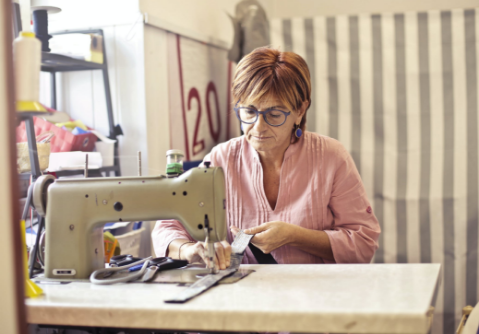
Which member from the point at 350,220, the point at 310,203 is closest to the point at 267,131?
the point at 310,203

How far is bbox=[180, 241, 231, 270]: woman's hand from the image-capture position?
136cm

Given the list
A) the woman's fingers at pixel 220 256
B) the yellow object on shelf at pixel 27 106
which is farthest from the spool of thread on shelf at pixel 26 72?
the woman's fingers at pixel 220 256

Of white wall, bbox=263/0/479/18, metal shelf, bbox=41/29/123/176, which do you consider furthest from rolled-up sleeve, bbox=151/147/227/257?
white wall, bbox=263/0/479/18

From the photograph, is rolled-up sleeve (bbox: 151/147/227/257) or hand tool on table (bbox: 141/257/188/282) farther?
rolled-up sleeve (bbox: 151/147/227/257)

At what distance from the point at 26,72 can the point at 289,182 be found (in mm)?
925

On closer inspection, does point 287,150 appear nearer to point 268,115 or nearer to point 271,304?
point 268,115

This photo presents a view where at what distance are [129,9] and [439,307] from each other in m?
2.20

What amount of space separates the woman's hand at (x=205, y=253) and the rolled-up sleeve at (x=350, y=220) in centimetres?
38

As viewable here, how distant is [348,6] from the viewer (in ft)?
13.0

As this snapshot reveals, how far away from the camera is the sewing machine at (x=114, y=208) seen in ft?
4.25

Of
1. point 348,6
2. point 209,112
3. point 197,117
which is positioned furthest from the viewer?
point 348,6

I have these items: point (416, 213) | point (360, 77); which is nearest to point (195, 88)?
point (360, 77)

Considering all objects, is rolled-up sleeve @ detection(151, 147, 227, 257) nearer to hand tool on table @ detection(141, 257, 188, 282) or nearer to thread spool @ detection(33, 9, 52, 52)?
hand tool on table @ detection(141, 257, 188, 282)

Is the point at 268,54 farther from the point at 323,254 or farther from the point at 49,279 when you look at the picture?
the point at 49,279
